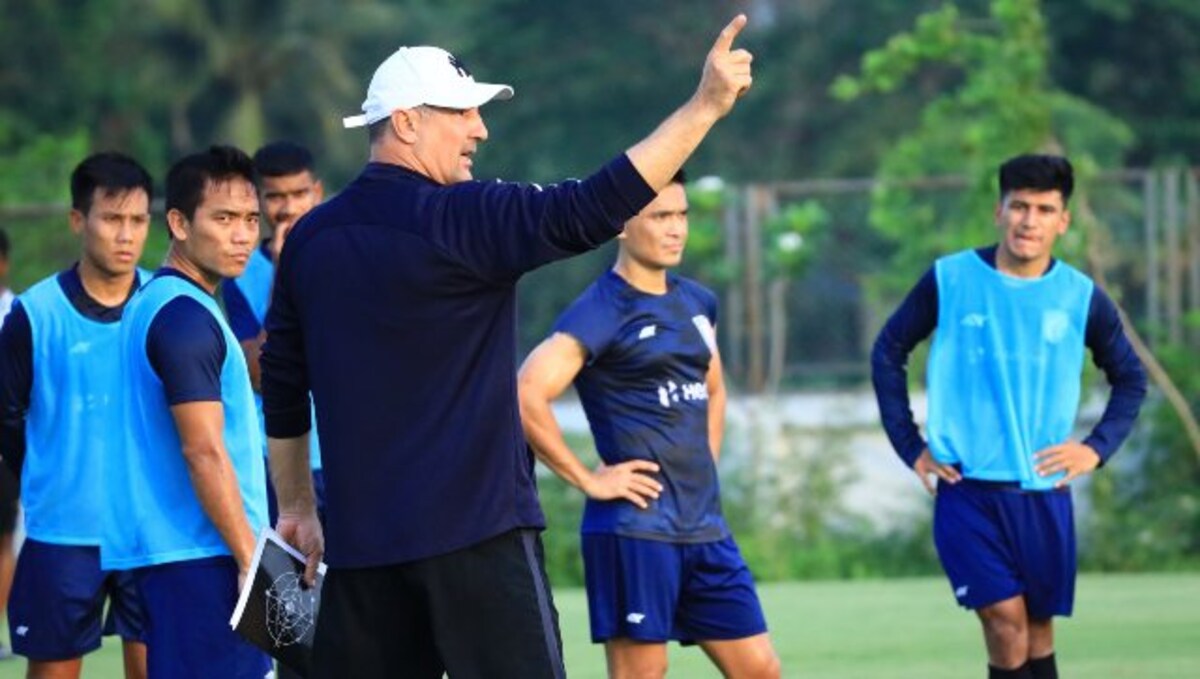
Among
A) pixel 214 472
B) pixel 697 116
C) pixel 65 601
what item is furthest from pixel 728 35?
pixel 65 601

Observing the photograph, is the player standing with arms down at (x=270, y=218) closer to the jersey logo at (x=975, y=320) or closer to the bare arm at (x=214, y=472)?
the bare arm at (x=214, y=472)

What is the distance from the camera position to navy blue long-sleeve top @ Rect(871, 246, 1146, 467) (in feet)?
33.2

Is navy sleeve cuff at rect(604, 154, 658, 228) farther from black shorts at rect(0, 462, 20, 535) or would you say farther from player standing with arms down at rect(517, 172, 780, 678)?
black shorts at rect(0, 462, 20, 535)

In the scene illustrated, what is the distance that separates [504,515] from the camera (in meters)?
6.32

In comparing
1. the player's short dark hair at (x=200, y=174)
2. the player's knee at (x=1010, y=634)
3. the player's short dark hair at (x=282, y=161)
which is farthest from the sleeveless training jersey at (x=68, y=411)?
the player's knee at (x=1010, y=634)

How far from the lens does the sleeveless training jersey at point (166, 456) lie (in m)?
7.65

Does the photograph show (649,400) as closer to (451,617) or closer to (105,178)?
(105,178)

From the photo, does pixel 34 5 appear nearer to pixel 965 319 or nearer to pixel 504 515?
pixel 965 319

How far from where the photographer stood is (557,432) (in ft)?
32.1

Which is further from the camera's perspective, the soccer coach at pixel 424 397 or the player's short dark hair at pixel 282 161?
the player's short dark hair at pixel 282 161

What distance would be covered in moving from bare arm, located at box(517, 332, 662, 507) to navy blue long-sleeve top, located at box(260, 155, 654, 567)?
2965mm

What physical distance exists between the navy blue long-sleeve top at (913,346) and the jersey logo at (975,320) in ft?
0.61

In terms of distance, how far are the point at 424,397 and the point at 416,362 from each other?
84 mm

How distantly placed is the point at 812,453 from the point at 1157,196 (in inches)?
127
